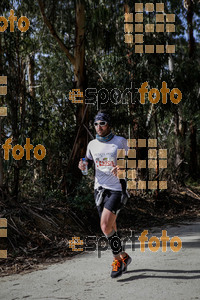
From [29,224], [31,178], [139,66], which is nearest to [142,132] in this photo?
[139,66]

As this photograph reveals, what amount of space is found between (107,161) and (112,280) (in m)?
1.50

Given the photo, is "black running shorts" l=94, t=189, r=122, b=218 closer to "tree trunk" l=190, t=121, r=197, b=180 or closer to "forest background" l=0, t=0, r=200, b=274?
"forest background" l=0, t=0, r=200, b=274

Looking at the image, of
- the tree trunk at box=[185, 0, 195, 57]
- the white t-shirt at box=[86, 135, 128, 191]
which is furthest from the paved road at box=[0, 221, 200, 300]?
the tree trunk at box=[185, 0, 195, 57]

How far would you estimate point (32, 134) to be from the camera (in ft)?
31.7

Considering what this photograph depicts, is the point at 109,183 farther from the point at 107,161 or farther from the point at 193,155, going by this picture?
the point at 193,155

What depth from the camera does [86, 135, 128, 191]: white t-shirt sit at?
514 cm

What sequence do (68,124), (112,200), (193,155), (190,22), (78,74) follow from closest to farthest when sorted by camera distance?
1. (112,200)
2. (78,74)
3. (68,124)
4. (190,22)
5. (193,155)

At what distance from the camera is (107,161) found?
5160 mm

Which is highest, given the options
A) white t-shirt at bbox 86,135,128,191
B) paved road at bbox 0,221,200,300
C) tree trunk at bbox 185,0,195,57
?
tree trunk at bbox 185,0,195,57

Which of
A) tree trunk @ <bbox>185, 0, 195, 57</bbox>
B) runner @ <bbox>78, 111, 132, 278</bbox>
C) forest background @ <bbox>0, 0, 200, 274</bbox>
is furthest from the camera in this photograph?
tree trunk @ <bbox>185, 0, 195, 57</bbox>

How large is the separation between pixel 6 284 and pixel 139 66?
26.1 feet

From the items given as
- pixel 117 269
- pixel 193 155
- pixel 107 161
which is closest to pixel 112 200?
pixel 107 161

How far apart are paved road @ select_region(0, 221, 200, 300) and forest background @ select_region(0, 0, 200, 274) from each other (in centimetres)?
70

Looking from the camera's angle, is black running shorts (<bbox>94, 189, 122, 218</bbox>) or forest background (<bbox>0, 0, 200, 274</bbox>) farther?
forest background (<bbox>0, 0, 200, 274</bbox>)
